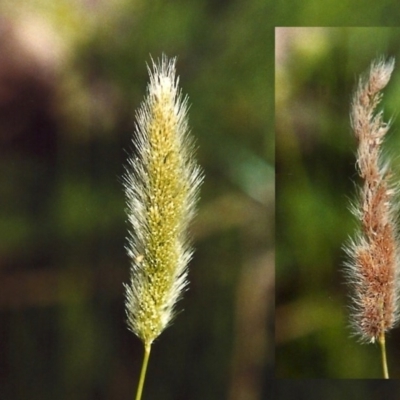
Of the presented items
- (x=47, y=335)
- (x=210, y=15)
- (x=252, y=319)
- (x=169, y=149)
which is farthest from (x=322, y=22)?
(x=47, y=335)

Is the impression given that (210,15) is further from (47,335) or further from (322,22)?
(47,335)

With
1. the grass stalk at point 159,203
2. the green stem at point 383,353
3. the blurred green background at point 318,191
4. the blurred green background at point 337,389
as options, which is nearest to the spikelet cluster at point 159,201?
the grass stalk at point 159,203

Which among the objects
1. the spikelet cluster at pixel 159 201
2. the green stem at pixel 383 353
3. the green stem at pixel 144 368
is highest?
the spikelet cluster at pixel 159 201

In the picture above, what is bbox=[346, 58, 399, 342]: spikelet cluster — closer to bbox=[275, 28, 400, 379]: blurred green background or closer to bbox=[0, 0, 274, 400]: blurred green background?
bbox=[275, 28, 400, 379]: blurred green background

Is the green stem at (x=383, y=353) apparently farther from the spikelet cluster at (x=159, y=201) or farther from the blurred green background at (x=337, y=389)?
the spikelet cluster at (x=159, y=201)

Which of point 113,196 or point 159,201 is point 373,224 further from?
point 113,196

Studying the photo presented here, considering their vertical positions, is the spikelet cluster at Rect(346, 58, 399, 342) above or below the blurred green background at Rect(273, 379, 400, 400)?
above

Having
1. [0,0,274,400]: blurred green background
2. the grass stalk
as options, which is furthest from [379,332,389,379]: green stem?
the grass stalk
